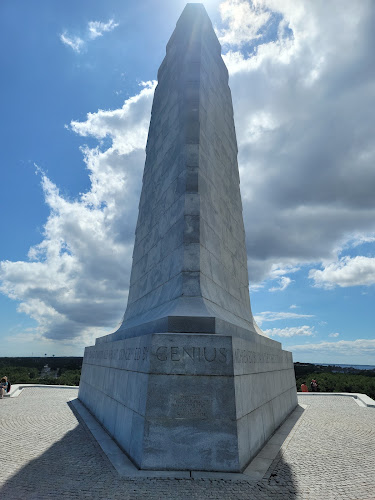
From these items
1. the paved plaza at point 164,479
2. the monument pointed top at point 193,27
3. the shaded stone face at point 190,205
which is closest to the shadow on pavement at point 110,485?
the paved plaza at point 164,479

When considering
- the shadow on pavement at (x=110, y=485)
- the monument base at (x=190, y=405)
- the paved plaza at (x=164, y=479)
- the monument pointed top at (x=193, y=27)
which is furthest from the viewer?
the monument pointed top at (x=193, y=27)

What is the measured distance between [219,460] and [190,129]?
10.6 meters

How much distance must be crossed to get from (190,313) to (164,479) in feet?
11.5

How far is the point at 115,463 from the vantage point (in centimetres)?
707

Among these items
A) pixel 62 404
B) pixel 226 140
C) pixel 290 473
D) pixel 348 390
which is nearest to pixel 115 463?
pixel 290 473

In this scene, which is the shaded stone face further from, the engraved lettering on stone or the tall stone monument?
the engraved lettering on stone

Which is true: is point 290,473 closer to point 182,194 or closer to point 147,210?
point 182,194

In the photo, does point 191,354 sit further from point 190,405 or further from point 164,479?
point 164,479

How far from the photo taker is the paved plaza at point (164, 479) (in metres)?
5.72

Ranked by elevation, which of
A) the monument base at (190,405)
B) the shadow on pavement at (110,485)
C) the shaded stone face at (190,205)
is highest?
the shaded stone face at (190,205)

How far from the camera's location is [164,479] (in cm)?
614

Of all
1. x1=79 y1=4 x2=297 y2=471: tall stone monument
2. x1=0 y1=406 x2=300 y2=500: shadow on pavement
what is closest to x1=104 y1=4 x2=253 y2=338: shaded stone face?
x1=79 y1=4 x2=297 y2=471: tall stone monument

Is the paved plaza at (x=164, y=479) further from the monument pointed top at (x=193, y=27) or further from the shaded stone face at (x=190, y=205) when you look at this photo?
the monument pointed top at (x=193, y=27)

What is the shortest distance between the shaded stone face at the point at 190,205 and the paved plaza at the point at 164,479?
314 cm
